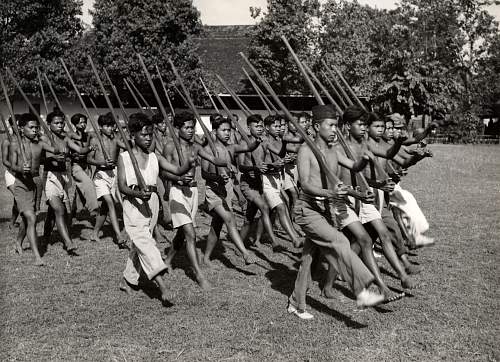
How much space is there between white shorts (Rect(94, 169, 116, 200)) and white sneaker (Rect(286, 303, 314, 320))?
4.50 metres

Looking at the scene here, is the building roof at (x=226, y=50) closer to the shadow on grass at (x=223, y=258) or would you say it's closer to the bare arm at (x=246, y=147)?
the shadow on grass at (x=223, y=258)

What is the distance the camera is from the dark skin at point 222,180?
7148 mm

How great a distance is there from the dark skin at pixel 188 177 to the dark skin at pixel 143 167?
0.55ft

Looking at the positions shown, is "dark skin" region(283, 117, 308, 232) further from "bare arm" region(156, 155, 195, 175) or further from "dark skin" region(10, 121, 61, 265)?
"dark skin" region(10, 121, 61, 265)

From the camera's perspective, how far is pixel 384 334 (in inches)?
200

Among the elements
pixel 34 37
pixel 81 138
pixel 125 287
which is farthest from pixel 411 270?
pixel 34 37

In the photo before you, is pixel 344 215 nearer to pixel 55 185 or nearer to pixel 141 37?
pixel 55 185

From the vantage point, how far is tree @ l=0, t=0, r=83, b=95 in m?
28.7

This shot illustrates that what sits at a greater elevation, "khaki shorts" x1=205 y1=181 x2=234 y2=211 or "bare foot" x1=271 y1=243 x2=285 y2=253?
"khaki shorts" x1=205 y1=181 x2=234 y2=211

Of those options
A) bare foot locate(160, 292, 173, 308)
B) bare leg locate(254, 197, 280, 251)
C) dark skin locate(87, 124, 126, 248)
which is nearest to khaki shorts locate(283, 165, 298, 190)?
bare leg locate(254, 197, 280, 251)

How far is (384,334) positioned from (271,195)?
3452 millimetres

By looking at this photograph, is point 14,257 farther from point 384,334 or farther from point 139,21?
point 139,21

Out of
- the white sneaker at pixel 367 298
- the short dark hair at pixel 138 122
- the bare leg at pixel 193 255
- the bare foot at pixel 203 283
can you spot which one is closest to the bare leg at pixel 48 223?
the bare leg at pixel 193 255

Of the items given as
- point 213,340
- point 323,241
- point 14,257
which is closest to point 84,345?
point 213,340
